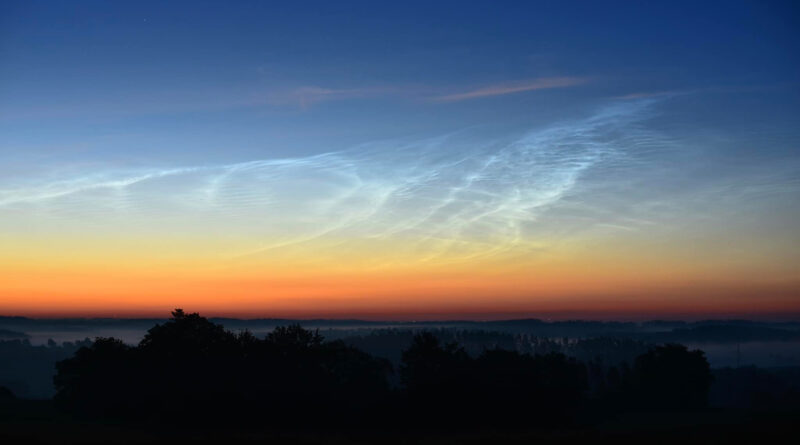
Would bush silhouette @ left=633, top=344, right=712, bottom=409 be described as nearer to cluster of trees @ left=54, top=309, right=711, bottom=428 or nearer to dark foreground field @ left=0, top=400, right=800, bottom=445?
cluster of trees @ left=54, top=309, right=711, bottom=428

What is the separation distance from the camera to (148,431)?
159 ft

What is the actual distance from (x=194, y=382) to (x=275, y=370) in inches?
455

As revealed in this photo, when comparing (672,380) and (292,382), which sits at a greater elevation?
(292,382)

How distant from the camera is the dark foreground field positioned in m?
42.8

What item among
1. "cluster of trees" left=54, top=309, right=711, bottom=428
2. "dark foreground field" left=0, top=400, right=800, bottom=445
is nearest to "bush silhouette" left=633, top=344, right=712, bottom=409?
"cluster of trees" left=54, top=309, right=711, bottom=428

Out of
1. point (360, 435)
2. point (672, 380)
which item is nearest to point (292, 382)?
point (360, 435)

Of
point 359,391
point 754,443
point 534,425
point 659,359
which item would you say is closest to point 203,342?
point 359,391

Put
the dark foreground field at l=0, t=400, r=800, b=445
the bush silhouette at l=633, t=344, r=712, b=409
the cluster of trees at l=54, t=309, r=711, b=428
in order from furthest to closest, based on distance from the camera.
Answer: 1. the bush silhouette at l=633, t=344, r=712, b=409
2. the cluster of trees at l=54, t=309, r=711, b=428
3. the dark foreground field at l=0, t=400, r=800, b=445

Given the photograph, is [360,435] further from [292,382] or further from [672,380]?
[672,380]

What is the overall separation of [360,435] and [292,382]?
27538 millimetres

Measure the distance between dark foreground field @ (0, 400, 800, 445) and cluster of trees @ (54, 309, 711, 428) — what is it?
4.42 meters

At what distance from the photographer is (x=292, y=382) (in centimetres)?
7450

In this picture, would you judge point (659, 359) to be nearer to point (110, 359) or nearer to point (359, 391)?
point (359, 391)

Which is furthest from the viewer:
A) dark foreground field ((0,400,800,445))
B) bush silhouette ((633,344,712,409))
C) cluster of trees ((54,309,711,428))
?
bush silhouette ((633,344,712,409))
